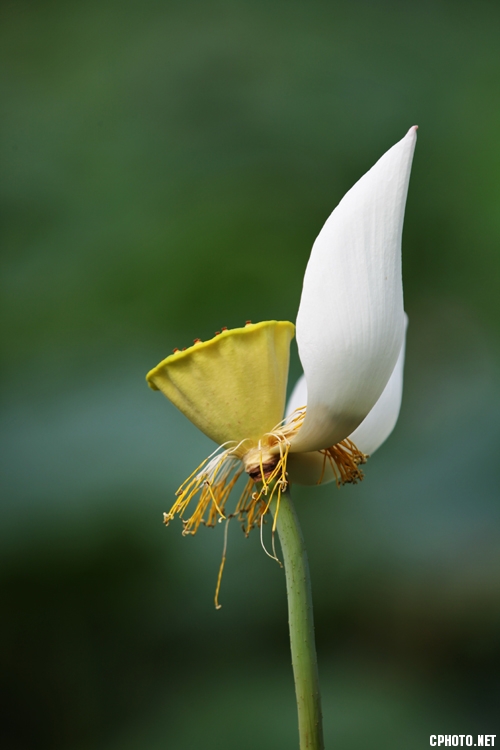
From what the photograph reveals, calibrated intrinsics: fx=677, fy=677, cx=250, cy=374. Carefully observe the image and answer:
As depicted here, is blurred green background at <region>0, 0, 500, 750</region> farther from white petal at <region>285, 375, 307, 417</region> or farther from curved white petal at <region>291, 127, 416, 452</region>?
curved white petal at <region>291, 127, 416, 452</region>

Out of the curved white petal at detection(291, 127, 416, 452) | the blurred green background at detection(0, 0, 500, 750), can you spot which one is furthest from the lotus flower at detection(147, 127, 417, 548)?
the blurred green background at detection(0, 0, 500, 750)

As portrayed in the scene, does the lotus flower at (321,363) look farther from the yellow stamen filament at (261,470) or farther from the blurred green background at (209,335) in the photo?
the blurred green background at (209,335)

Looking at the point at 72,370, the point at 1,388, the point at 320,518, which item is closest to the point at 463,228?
the point at 320,518

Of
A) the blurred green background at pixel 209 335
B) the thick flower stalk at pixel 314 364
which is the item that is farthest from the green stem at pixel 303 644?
the blurred green background at pixel 209 335

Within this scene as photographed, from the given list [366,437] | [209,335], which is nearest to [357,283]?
[366,437]

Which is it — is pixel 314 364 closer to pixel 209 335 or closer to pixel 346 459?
pixel 346 459

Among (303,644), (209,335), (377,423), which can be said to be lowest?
(303,644)
